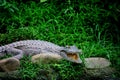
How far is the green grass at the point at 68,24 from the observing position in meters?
7.04

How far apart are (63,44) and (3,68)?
4.88 ft

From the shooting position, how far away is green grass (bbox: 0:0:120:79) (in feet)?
23.1

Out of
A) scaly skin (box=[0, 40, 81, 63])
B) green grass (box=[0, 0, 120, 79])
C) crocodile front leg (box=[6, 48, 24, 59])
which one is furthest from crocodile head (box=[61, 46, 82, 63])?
crocodile front leg (box=[6, 48, 24, 59])

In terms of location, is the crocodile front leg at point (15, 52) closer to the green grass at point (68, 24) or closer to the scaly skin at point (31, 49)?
the scaly skin at point (31, 49)

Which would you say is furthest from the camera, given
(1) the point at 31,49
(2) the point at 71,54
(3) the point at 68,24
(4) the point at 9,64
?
(3) the point at 68,24

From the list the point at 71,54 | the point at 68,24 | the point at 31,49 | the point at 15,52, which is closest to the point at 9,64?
the point at 15,52

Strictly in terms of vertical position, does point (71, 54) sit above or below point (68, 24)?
below

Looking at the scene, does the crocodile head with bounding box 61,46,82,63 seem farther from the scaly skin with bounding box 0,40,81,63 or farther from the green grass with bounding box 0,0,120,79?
the green grass with bounding box 0,0,120,79

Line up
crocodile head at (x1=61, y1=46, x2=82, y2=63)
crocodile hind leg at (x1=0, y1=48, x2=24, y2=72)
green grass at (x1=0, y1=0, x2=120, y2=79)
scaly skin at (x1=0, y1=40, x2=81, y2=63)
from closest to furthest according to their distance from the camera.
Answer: crocodile hind leg at (x1=0, y1=48, x2=24, y2=72), crocodile head at (x1=61, y1=46, x2=82, y2=63), scaly skin at (x1=0, y1=40, x2=81, y2=63), green grass at (x1=0, y1=0, x2=120, y2=79)

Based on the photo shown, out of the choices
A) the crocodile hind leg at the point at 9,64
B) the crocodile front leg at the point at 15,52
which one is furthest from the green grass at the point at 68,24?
the crocodile hind leg at the point at 9,64

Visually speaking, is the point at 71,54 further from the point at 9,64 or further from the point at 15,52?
the point at 9,64

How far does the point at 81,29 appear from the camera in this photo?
24.6 feet

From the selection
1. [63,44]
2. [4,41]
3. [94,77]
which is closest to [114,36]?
[63,44]

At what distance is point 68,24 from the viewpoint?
301 inches
